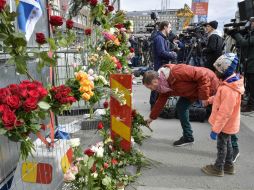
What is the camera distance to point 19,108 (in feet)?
5.67

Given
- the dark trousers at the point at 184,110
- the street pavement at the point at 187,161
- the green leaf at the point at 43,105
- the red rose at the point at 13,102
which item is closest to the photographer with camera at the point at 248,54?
the street pavement at the point at 187,161

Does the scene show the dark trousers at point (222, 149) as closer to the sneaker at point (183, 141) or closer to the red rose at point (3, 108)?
the sneaker at point (183, 141)

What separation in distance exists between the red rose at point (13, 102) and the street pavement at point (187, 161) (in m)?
2.13

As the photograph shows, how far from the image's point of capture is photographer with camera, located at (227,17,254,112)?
21.6ft

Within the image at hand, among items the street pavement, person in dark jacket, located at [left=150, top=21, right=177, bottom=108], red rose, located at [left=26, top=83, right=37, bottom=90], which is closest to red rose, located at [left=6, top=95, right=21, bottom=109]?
red rose, located at [left=26, top=83, right=37, bottom=90]

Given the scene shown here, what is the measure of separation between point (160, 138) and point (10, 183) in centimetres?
286

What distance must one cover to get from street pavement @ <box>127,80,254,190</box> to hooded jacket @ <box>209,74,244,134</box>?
1.97 ft

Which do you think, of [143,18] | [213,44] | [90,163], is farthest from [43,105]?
[143,18]

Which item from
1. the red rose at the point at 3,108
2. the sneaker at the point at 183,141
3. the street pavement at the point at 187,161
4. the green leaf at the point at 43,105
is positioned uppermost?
the red rose at the point at 3,108

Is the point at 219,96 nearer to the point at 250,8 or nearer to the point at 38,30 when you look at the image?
the point at 38,30

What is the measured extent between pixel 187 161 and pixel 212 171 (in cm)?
49

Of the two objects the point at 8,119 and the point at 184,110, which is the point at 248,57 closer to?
the point at 184,110

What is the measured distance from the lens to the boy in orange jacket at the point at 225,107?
3521 millimetres

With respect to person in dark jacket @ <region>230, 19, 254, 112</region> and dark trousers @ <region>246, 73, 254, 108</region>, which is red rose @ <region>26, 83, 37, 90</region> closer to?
person in dark jacket @ <region>230, 19, 254, 112</region>
